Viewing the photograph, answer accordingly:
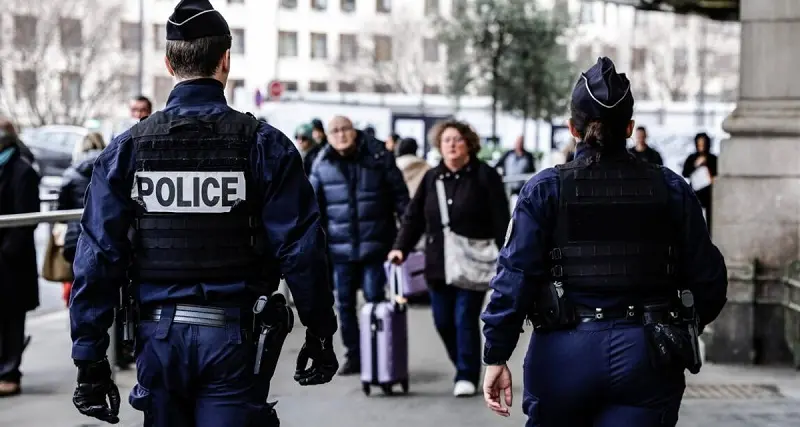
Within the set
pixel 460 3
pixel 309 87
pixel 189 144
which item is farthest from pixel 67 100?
pixel 189 144

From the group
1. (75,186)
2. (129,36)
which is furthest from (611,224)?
(129,36)

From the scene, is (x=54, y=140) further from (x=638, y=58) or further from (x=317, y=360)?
(x=638, y=58)

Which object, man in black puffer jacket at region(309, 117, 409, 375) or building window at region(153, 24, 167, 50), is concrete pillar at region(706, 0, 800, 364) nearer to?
man in black puffer jacket at region(309, 117, 409, 375)

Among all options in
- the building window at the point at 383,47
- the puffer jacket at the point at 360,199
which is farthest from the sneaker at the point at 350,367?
the building window at the point at 383,47

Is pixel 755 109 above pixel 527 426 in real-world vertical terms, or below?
above

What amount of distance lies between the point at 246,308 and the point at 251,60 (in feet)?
253

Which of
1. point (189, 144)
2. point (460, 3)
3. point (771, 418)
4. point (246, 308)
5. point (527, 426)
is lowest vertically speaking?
point (771, 418)

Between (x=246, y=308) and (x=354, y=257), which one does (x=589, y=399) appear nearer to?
(x=246, y=308)

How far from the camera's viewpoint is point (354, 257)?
32.1 ft

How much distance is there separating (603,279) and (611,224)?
0.19 m

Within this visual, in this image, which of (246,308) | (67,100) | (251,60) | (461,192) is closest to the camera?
(246,308)

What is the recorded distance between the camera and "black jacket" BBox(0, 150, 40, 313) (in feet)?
28.8

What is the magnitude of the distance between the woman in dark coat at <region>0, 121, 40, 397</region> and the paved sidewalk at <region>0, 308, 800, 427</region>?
27 cm

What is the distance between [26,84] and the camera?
53031 millimetres
